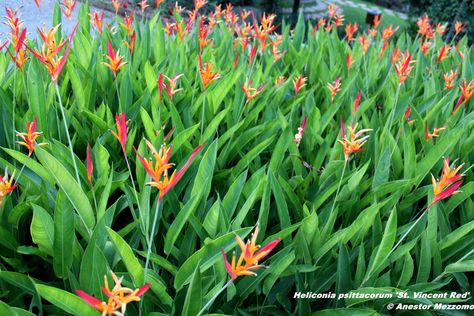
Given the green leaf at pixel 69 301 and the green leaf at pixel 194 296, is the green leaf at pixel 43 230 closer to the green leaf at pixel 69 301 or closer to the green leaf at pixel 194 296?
the green leaf at pixel 69 301

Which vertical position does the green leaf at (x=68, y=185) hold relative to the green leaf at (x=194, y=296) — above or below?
above

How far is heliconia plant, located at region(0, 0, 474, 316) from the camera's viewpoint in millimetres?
960

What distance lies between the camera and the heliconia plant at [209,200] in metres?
0.96

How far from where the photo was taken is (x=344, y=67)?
90.4 inches

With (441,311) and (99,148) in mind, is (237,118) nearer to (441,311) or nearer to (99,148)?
(99,148)

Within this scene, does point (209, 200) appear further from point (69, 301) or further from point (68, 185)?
point (69, 301)

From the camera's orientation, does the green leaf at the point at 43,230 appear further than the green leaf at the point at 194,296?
Yes

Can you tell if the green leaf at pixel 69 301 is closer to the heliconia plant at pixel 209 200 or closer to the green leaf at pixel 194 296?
the heliconia plant at pixel 209 200

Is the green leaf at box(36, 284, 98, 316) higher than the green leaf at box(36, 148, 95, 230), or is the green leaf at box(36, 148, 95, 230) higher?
the green leaf at box(36, 148, 95, 230)

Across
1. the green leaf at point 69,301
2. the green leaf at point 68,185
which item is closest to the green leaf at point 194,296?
the green leaf at point 69,301

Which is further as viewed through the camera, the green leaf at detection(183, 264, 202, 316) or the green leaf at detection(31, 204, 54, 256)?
the green leaf at detection(31, 204, 54, 256)

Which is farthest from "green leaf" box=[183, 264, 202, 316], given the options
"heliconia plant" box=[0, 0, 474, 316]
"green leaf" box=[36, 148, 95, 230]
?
"green leaf" box=[36, 148, 95, 230]

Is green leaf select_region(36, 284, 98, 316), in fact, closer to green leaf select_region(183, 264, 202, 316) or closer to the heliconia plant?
the heliconia plant

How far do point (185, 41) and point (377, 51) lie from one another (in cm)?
112
